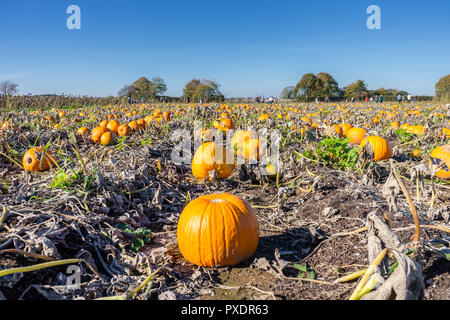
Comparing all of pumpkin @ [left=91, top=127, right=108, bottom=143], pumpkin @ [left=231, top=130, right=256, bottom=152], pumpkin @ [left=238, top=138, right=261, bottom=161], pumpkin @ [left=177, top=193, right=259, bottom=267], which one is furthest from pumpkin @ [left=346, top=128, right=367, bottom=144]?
pumpkin @ [left=91, top=127, right=108, bottom=143]

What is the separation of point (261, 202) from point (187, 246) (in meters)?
1.73

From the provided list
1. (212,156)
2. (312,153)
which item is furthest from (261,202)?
(312,153)

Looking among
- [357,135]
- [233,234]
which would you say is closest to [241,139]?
[357,135]

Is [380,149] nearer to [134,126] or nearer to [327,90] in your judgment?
[134,126]

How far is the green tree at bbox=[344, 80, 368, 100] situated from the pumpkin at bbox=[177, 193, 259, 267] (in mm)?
54202

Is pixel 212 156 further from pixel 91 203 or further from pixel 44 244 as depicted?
pixel 44 244

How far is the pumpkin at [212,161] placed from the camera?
16.3 feet

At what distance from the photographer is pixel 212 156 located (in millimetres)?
4953

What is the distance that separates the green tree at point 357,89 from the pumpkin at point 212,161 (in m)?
52.2

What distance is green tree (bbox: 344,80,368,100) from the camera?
53219 mm

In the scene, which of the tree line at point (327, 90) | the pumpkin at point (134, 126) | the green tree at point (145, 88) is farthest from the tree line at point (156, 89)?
the pumpkin at point (134, 126)

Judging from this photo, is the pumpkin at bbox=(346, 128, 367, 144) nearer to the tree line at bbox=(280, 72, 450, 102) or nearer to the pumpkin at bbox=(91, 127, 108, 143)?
the pumpkin at bbox=(91, 127, 108, 143)

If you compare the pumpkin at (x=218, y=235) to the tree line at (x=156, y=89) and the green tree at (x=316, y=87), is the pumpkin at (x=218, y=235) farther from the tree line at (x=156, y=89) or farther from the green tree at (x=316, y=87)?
the green tree at (x=316, y=87)

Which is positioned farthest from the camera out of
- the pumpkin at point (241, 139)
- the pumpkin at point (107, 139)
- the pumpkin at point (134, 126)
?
the pumpkin at point (134, 126)
